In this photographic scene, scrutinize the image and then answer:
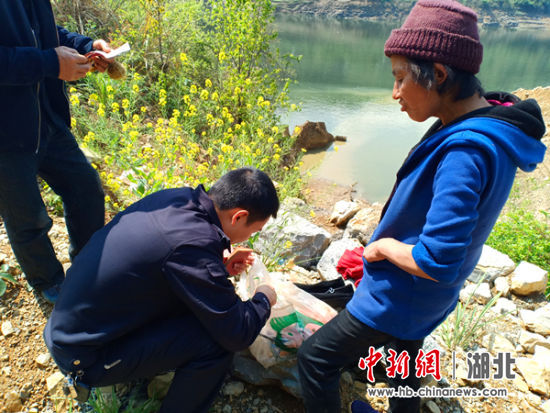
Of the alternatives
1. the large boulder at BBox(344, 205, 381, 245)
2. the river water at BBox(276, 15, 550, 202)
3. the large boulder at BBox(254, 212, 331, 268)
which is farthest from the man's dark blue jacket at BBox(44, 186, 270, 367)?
the river water at BBox(276, 15, 550, 202)

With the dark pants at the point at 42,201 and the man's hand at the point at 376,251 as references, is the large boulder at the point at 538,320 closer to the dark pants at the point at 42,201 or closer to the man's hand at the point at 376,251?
the man's hand at the point at 376,251

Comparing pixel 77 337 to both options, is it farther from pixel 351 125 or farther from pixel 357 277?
pixel 351 125

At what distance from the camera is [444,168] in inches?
49.7

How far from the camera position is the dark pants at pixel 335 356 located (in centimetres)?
160

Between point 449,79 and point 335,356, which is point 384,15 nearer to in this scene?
point 449,79

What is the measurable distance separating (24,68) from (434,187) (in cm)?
173

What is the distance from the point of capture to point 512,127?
1.27 metres

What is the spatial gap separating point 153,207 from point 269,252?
136 cm

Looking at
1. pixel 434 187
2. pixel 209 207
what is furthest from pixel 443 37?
pixel 209 207

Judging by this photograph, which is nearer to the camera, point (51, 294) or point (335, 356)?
point (335, 356)

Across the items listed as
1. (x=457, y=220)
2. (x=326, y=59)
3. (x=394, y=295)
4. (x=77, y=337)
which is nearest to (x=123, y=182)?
(x=77, y=337)

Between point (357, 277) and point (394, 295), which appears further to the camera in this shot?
point (357, 277)

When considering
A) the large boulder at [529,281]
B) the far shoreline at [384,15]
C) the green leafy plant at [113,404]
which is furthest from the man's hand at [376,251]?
A: the far shoreline at [384,15]

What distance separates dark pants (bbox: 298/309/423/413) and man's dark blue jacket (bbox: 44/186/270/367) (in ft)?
0.92
